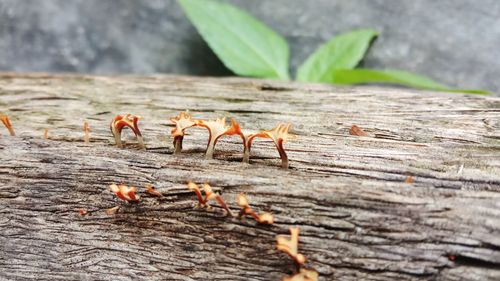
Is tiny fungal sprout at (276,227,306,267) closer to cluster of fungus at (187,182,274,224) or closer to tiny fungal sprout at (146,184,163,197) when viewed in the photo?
cluster of fungus at (187,182,274,224)

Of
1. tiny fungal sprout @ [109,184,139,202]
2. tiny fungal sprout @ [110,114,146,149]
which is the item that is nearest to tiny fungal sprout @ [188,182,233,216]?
tiny fungal sprout @ [109,184,139,202]

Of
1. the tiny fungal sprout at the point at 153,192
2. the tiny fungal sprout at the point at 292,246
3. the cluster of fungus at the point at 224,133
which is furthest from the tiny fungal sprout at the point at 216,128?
the tiny fungal sprout at the point at 292,246

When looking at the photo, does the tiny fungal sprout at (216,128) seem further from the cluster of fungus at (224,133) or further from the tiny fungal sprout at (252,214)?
the tiny fungal sprout at (252,214)

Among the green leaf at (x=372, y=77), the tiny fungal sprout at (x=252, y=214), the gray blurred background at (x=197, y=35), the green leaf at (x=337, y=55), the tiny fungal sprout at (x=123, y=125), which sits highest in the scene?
the gray blurred background at (x=197, y=35)

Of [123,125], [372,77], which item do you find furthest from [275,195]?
[372,77]

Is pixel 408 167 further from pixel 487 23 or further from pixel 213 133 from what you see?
pixel 487 23
